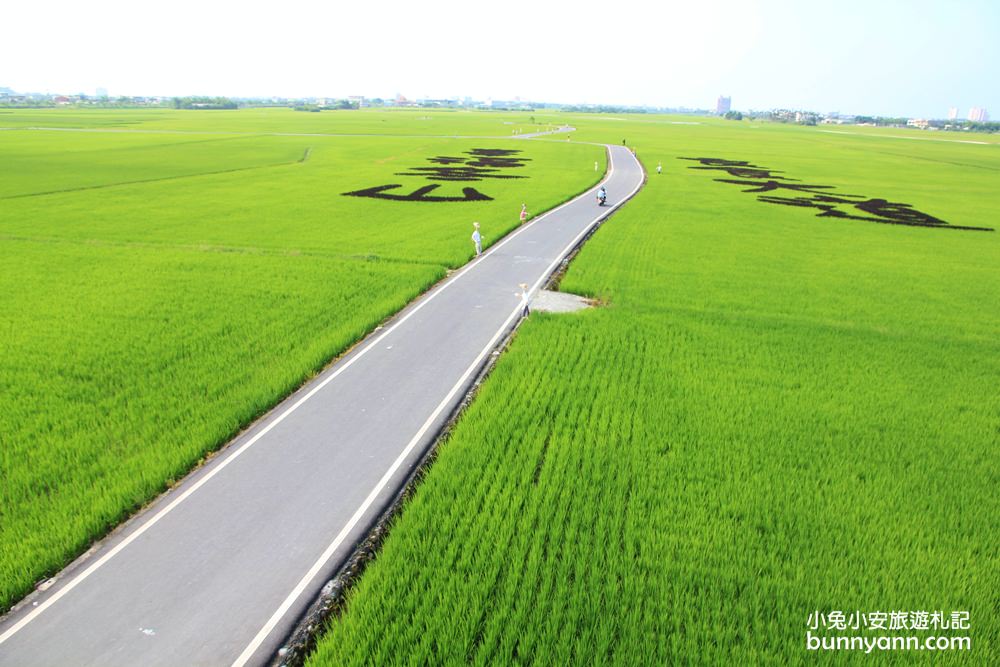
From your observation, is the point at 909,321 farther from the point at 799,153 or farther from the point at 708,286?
the point at 799,153

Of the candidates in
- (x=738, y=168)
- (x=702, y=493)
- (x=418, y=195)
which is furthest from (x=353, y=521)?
(x=738, y=168)

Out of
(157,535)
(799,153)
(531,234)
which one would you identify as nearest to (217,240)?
(531,234)

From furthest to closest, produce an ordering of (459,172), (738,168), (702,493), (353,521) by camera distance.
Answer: (738,168)
(459,172)
(702,493)
(353,521)

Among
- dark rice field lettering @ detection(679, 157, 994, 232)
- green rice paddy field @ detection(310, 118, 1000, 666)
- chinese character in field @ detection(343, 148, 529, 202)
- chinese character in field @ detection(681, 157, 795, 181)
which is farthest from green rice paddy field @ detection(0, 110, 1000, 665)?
chinese character in field @ detection(681, 157, 795, 181)

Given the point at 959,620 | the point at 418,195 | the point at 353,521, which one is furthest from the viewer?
the point at 418,195

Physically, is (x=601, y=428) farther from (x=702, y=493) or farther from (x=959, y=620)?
(x=959, y=620)

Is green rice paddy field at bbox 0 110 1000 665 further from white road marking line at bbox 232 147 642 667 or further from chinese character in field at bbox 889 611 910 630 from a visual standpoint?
white road marking line at bbox 232 147 642 667

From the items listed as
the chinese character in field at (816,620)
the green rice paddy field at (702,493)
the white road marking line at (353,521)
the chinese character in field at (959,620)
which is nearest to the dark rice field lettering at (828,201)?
the green rice paddy field at (702,493)
